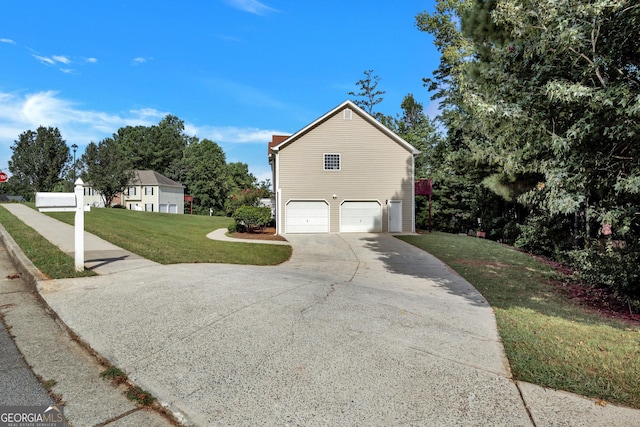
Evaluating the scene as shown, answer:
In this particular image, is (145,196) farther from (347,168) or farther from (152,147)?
(347,168)

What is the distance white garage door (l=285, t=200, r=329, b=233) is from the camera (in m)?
20.3

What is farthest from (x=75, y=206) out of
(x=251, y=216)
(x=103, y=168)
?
(x=103, y=168)

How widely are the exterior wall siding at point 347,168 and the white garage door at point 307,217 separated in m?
0.30

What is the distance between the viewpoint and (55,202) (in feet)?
21.0

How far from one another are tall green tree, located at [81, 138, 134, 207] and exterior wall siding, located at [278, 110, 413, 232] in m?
26.3

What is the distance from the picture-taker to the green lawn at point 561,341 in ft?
10.6

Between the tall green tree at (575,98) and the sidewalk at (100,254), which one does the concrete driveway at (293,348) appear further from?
the tall green tree at (575,98)

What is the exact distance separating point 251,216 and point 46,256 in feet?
41.5

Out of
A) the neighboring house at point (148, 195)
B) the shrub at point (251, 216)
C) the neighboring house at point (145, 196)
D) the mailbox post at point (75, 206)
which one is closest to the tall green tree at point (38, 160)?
the neighboring house at point (145, 196)

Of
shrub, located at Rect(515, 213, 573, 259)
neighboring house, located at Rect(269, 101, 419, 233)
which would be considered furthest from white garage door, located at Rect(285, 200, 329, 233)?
shrub, located at Rect(515, 213, 573, 259)

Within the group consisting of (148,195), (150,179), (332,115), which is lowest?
(148,195)

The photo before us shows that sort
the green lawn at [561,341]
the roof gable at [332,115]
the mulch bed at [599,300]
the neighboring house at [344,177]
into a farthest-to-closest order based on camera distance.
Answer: the neighboring house at [344,177], the roof gable at [332,115], the mulch bed at [599,300], the green lawn at [561,341]

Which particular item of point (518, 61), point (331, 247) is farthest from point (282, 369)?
point (331, 247)

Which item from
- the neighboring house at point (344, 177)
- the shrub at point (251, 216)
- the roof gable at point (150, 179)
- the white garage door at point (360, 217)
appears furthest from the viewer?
the roof gable at point (150, 179)
